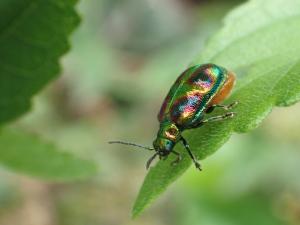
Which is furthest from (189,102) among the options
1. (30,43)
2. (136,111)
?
(136,111)

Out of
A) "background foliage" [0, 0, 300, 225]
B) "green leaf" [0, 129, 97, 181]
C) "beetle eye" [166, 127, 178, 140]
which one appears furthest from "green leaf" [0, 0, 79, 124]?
"beetle eye" [166, 127, 178, 140]

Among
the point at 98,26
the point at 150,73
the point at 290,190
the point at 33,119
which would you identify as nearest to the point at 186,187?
the point at 290,190

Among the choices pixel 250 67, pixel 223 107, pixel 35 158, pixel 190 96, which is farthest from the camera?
pixel 190 96

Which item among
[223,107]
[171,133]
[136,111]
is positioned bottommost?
Answer: [136,111]

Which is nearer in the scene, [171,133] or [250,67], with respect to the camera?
[250,67]

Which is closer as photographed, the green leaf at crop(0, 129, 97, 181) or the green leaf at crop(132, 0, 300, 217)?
the green leaf at crop(132, 0, 300, 217)

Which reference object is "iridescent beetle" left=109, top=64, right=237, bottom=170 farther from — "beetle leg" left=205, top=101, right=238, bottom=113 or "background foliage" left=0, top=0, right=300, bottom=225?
"background foliage" left=0, top=0, right=300, bottom=225

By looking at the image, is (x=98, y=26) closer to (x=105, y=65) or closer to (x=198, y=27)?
(x=105, y=65)

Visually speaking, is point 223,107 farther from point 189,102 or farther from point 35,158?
point 35,158
